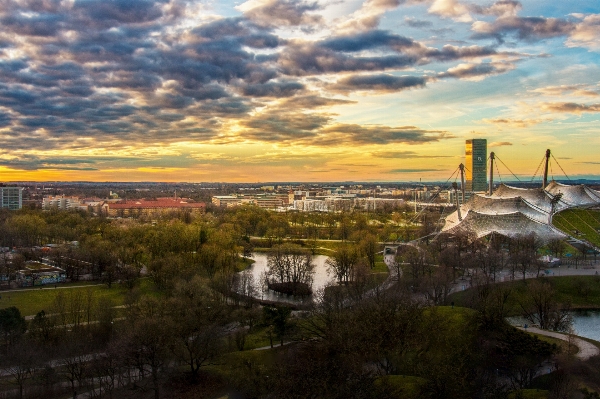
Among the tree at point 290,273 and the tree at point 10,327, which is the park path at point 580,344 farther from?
the tree at point 10,327

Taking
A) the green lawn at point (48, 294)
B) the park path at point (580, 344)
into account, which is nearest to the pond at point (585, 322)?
the park path at point (580, 344)

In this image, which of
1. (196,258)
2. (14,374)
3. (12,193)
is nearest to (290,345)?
(14,374)

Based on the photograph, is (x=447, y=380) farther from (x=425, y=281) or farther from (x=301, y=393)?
(x=425, y=281)

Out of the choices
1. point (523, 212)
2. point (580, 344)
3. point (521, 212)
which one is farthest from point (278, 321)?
point (523, 212)

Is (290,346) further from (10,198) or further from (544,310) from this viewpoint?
(10,198)

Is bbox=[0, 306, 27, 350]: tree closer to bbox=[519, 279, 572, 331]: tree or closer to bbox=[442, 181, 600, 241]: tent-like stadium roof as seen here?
bbox=[519, 279, 572, 331]: tree

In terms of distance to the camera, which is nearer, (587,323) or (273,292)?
(587,323)
